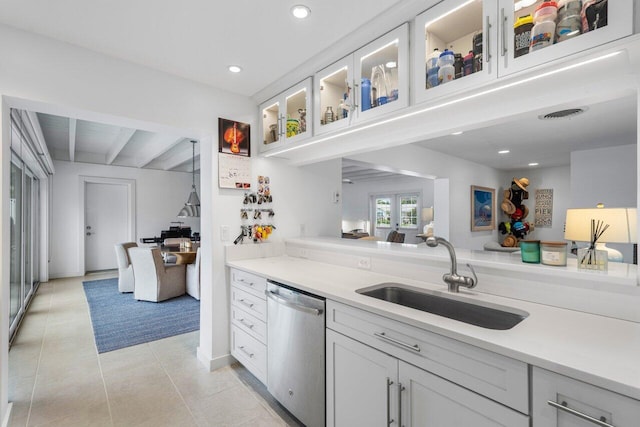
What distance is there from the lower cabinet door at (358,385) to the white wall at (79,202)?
6.87 metres

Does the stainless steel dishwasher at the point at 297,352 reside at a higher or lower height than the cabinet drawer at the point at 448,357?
lower

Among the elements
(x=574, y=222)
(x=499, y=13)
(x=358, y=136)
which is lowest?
(x=574, y=222)

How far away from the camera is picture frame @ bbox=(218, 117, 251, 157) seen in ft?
8.40

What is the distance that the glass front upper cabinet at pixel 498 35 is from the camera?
1.06 meters

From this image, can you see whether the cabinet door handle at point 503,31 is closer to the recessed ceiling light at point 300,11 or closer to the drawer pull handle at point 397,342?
the recessed ceiling light at point 300,11

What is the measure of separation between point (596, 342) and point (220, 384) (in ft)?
7.58

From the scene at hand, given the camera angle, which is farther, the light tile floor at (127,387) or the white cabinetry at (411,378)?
the light tile floor at (127,387)

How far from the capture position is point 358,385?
56.7 inches

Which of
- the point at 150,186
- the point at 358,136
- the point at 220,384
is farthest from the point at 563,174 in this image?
the point at 150,186

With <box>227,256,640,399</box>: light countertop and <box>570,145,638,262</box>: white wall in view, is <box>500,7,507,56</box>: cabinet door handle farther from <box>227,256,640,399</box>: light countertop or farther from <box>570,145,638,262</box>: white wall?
<box>570,145,638,262</box>: white wall

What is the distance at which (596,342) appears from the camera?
981 mm

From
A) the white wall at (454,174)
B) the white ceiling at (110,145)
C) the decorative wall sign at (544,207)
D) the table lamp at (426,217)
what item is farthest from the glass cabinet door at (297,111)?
the decorative wall sign at (544,207)

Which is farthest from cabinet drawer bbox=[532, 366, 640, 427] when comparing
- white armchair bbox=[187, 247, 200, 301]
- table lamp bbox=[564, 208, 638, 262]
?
white armchair bbox=[187, 247, 200, 301]

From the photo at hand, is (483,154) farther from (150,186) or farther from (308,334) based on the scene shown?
(150,186)
